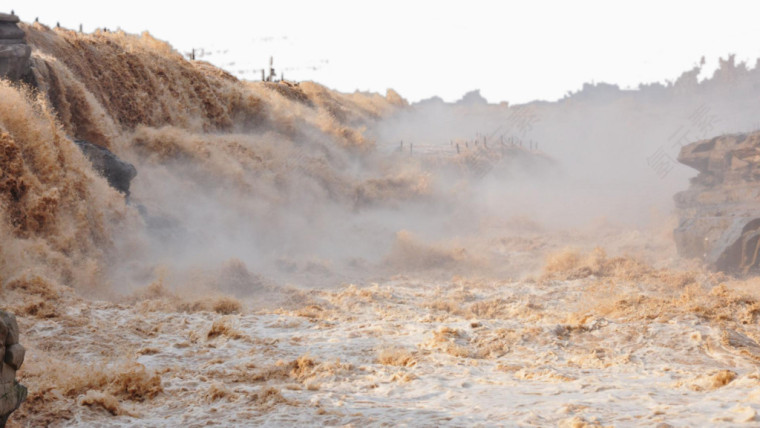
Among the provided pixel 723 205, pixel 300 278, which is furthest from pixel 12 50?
pixel 723 205

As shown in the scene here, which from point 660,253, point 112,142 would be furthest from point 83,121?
point 660,253

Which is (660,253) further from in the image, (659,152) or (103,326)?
(659,152)

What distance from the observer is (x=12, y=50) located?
1139 centimetres

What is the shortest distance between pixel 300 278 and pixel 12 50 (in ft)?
22.2

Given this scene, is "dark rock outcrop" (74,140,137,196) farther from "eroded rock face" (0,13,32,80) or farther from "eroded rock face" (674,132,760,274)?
"eroded rock face" (674,132,760,274)

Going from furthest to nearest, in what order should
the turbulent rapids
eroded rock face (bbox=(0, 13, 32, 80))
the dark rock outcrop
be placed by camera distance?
the dark rock outcrop → eroded rock face (bbox=(0, 13, 32, 80)) → the turbulent rapids

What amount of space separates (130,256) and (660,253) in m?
14.4

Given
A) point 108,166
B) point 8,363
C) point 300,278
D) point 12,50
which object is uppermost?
point 12,50

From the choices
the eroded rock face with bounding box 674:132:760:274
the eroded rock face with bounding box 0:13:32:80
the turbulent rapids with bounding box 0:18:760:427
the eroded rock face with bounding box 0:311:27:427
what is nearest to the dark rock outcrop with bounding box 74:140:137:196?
the turbulent rapids with bounding box 0:18:760:427

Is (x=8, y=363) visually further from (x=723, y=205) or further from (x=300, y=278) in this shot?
(x=723, y=205)

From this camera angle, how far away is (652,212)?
24547 mm

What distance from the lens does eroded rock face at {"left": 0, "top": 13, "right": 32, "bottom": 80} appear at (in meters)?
11.3

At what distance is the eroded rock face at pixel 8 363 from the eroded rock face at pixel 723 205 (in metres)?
15.8

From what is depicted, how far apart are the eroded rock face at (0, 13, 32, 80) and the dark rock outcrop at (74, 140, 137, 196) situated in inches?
61.2
